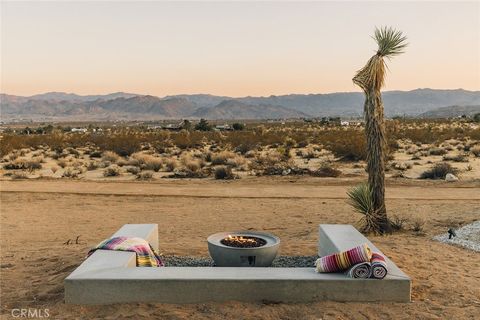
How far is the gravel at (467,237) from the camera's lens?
10.8 m

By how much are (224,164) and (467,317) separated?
73.9 ft

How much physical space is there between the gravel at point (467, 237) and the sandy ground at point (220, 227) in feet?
0.86

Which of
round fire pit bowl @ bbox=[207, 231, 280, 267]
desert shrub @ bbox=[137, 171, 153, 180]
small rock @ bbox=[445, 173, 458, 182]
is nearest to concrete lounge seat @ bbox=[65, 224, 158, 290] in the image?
round fire pit bowl @ bbox=[207, 231, 280, 267]

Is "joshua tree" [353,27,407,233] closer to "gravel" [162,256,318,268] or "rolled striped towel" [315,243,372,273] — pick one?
"gravel" [162,256,318,268]

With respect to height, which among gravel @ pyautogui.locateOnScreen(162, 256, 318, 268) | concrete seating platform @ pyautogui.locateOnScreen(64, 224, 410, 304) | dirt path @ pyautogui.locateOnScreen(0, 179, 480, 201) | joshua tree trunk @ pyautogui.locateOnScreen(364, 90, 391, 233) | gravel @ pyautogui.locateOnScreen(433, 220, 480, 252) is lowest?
dirt path @ pyautogui.locateOnScreen(0, 179, 480, 201)

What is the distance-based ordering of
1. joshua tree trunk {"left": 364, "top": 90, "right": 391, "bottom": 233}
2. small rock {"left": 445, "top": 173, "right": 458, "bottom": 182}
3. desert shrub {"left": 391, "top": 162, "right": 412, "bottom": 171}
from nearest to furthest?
joshua tree trunk {"left": 364, "top": 90, "right": 391, "bottom": 233} → small rock {"left": 445, "top": 173, "right": 458, "bottom": 182} → desert shrub {"left": 391, "top": 162, "right": 412, "bottom": 171}

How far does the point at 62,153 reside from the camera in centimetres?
3703

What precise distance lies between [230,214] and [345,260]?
26.5 feet

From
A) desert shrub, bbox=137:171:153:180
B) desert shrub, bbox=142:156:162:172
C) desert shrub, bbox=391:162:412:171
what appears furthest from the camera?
desert shrub, bbox=142:156:162:172

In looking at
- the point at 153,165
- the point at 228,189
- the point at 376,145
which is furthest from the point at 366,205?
the point at 153,165

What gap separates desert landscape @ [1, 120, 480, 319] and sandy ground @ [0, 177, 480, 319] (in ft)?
0.09

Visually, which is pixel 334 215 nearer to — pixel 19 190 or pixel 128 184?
pixel 128 184

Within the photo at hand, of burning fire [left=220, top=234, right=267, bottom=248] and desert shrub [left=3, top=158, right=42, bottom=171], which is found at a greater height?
burning fire [left=220, top=234, right=267, bottom=248]

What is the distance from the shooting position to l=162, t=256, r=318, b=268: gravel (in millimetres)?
9305
